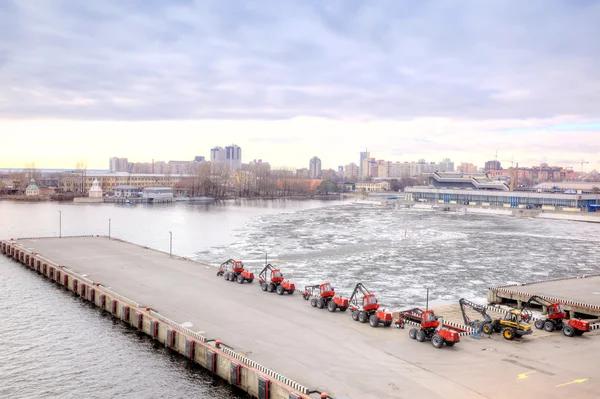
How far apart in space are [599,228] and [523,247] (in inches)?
1242

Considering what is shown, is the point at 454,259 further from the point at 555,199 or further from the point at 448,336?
the point at 555,199

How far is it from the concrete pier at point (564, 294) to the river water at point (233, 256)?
1.44 m

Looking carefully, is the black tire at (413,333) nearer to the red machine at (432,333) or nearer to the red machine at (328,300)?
the red machine at (432,333)

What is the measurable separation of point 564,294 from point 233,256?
24651 millimetres

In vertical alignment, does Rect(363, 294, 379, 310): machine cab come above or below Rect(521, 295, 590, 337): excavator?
above

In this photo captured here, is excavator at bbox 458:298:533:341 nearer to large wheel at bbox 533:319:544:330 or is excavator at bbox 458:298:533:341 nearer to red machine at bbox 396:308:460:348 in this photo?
large wheel at bbox 533:319:544:330

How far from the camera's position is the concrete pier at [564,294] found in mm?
25562

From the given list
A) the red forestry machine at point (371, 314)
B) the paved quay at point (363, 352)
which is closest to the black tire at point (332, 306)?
the paved quay at point (363, 352)

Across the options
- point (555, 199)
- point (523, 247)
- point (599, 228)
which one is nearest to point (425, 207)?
point (555, 199)

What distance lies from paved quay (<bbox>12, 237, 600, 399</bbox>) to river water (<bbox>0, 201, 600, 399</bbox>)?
7.21 feet

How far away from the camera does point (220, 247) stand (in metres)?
49.1

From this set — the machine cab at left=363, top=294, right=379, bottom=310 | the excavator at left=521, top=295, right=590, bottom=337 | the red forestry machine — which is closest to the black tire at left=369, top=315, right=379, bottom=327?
the red forestry machine

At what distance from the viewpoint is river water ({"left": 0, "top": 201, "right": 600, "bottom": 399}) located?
18891 millimetres

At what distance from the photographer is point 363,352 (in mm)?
18234
